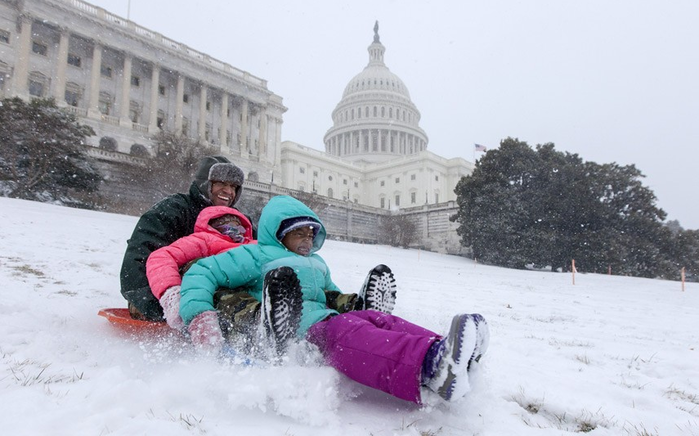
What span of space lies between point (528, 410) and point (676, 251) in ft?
88.8

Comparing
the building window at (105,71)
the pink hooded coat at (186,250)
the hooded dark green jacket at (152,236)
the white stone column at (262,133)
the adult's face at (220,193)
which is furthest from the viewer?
the white stone column at (262,133)

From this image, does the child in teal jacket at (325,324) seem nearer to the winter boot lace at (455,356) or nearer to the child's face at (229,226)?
the winter boot lace at (455,356)

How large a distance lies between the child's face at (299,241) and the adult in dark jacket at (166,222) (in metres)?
0.94

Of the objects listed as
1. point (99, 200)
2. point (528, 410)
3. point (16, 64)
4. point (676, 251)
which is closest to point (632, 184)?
point (676, 251)

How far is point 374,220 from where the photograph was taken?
37.9 m

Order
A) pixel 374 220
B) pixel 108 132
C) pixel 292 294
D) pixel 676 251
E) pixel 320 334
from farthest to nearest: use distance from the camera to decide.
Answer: pixel 374 220, pixel 108 132, pixel 676 251, pixel 320 334, pixel 292 294

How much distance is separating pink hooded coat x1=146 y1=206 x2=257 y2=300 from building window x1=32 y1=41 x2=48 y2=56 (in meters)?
36.6

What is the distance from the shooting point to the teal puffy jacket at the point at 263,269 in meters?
2.22

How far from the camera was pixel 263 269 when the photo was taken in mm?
2447

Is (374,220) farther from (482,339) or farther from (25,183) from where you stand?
(482,339)

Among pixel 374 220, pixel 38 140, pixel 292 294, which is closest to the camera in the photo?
pixel 292 294

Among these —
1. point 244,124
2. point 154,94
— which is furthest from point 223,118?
point 154,94

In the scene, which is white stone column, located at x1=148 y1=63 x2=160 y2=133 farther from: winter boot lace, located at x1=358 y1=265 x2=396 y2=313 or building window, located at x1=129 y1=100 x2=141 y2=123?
winter boot lace, located at x1=358 y1=265 x2=396 y2=313

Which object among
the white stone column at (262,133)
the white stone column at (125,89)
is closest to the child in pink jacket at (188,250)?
the white stone column at (125,89)
